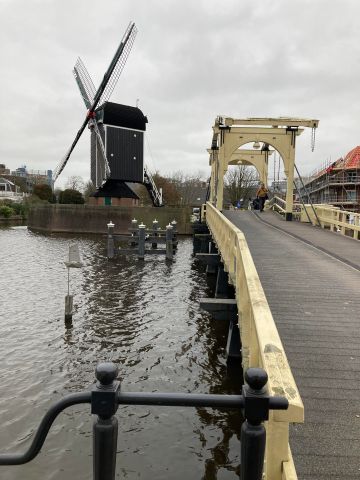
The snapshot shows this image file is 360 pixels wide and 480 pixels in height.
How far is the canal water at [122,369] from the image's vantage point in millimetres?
5793

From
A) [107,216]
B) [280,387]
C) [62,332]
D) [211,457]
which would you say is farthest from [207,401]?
[107,216]

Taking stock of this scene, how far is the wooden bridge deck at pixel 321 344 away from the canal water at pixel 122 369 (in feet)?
6.60

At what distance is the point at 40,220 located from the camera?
149 ft

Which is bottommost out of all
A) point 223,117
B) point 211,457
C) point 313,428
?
point 211,457

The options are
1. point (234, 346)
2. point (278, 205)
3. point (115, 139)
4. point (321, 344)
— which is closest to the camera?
point (321, 344)

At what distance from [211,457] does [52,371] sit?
4099 millimetres

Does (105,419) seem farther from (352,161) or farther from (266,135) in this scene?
(352,161)

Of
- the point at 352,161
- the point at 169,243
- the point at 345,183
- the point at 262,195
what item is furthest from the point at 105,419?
the point at 352,161

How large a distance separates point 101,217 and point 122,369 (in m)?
35.3

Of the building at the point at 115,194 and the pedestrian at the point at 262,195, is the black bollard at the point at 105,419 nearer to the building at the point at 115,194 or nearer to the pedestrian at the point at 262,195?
the pedestrian at the point at 262,195

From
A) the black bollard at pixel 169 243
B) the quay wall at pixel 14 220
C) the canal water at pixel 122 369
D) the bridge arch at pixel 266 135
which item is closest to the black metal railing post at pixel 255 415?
the canal water at pixel 122 369

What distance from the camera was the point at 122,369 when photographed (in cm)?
876

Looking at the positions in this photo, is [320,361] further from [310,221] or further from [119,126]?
[119,126]

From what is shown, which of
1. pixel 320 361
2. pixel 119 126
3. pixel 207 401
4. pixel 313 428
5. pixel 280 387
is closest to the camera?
pixel 207 401
